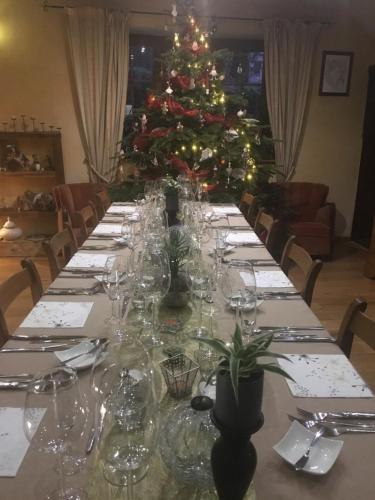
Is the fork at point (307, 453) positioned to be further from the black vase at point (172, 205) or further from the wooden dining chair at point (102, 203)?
the wooden dining chair at point (102, 203)

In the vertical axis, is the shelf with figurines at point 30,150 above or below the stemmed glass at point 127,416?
above

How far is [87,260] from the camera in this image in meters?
1.91

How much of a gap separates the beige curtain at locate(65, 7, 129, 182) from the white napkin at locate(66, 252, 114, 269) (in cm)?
279

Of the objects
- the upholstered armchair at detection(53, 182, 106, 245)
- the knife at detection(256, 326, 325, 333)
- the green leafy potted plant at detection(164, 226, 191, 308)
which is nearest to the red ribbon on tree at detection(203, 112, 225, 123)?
the upholstered armchair at detection(53, 182, 106, 245)

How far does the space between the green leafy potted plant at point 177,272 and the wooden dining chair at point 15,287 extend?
53 cm

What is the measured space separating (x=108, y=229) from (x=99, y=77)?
2.53m

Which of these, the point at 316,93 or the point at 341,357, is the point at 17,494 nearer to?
the point at 341,357

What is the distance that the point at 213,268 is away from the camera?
1.41 meters

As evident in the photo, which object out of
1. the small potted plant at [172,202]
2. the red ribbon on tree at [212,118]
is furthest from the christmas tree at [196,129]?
the small potted plant at [172,202]

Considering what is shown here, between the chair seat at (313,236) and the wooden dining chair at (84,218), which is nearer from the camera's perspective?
the wooden dining chair at (84,218)

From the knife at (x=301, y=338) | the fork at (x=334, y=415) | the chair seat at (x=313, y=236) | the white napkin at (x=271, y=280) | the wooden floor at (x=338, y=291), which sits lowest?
the wooden floor at (x=338, y=291)

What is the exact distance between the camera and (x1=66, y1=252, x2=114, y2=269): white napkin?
184 centimetres

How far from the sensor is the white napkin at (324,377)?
38.7 inches

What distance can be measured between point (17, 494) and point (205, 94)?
11.5 feet
